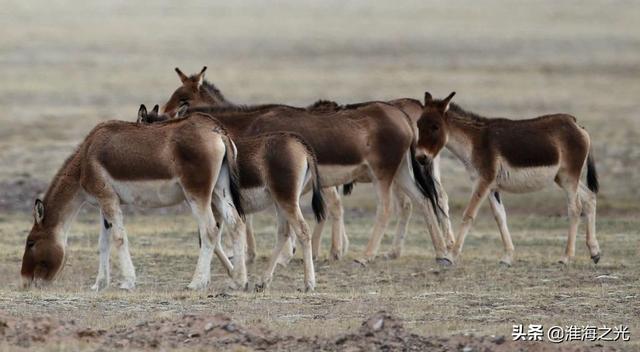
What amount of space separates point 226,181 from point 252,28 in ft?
190

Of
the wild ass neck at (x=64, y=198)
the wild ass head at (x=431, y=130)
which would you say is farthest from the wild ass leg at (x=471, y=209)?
the wild ass neck at (x=64, y=198)

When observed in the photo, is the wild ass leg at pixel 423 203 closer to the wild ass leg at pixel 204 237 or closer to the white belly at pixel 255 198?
the white belly at pixel 255 198

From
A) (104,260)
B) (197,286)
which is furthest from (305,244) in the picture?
(104,260)

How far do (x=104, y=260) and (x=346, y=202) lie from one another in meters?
10.1

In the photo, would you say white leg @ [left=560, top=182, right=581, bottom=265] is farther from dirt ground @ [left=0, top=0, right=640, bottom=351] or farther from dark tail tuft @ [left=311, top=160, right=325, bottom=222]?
dark tail tuft @ [left=311, top=160, right=325, bottom=222]

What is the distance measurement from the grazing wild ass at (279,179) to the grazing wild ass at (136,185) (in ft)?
0.80

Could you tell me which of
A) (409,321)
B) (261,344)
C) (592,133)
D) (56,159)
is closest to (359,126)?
(409,321)

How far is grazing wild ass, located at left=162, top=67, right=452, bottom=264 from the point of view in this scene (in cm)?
1689

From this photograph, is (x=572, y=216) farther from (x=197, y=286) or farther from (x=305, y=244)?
(x=197, y=286)

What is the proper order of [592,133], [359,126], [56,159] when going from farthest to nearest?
[592,133] < [56,159] < [359,126]

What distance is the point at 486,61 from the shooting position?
53531 mm

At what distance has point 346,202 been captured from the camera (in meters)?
24.9

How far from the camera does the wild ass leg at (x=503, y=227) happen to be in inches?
680

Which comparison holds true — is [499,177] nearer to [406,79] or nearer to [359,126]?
[359,126]
